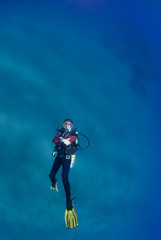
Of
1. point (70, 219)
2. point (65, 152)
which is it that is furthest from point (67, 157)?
point (70, 219)

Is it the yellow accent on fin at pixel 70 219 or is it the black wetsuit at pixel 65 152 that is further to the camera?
the black wetsuit at pixel 65 152

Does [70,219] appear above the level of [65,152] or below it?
below

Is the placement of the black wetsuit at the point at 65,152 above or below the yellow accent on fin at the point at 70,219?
above

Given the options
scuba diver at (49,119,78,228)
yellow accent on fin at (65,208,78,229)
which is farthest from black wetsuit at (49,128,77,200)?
yellow accent on fin at (65,208,78,229)

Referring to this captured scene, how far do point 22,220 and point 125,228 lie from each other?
6388mm

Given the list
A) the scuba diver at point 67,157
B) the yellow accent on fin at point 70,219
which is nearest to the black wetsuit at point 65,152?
the scuba diver at point 67,157

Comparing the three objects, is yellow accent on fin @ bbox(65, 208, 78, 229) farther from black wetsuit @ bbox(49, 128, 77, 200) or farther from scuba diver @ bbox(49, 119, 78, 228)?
black wetsuit @ bbox(49, 128, 77, 200)

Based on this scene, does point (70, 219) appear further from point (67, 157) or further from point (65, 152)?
point (65, 152)

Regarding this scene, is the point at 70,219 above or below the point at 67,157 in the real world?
below

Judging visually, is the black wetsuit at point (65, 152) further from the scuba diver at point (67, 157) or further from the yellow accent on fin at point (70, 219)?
the yellow accent on fin at point (70, 219)

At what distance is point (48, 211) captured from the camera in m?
7.89

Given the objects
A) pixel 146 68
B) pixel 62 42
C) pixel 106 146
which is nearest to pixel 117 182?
pixel 106 146

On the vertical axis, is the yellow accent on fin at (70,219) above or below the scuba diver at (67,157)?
below

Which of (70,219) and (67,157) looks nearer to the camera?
(70,219)
